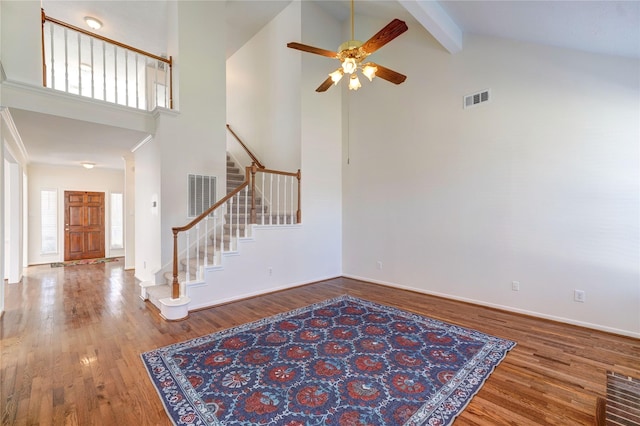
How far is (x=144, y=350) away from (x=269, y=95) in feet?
17.1

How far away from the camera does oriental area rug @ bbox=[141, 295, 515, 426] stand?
74.9 inches

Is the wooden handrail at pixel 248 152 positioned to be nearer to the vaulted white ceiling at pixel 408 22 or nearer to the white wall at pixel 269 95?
the white wall at pixel 269 95

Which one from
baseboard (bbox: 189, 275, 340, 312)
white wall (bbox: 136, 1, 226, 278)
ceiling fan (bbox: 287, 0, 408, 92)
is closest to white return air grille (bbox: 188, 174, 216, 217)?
white wall (bbox: 136, 1, 226, 278)

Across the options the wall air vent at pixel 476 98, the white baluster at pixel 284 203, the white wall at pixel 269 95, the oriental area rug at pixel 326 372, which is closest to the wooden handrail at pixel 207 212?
the white baluster at pixel 284 203

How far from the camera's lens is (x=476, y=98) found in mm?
4035

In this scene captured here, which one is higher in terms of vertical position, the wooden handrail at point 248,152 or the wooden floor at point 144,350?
the wooden handrail at point 248,152

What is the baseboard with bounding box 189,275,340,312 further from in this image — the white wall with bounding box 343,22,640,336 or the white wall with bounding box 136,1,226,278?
the white wall with bounding box 343,22,640,336

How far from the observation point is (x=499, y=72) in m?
3.80

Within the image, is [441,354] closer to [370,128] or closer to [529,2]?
[529,2]

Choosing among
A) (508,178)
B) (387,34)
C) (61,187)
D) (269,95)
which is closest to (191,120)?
(269,95)

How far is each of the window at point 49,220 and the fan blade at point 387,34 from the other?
9226mm

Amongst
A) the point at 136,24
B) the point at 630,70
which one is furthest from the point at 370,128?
the point at 136,24

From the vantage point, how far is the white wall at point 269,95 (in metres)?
5.49

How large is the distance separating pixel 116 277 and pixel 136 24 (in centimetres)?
502
